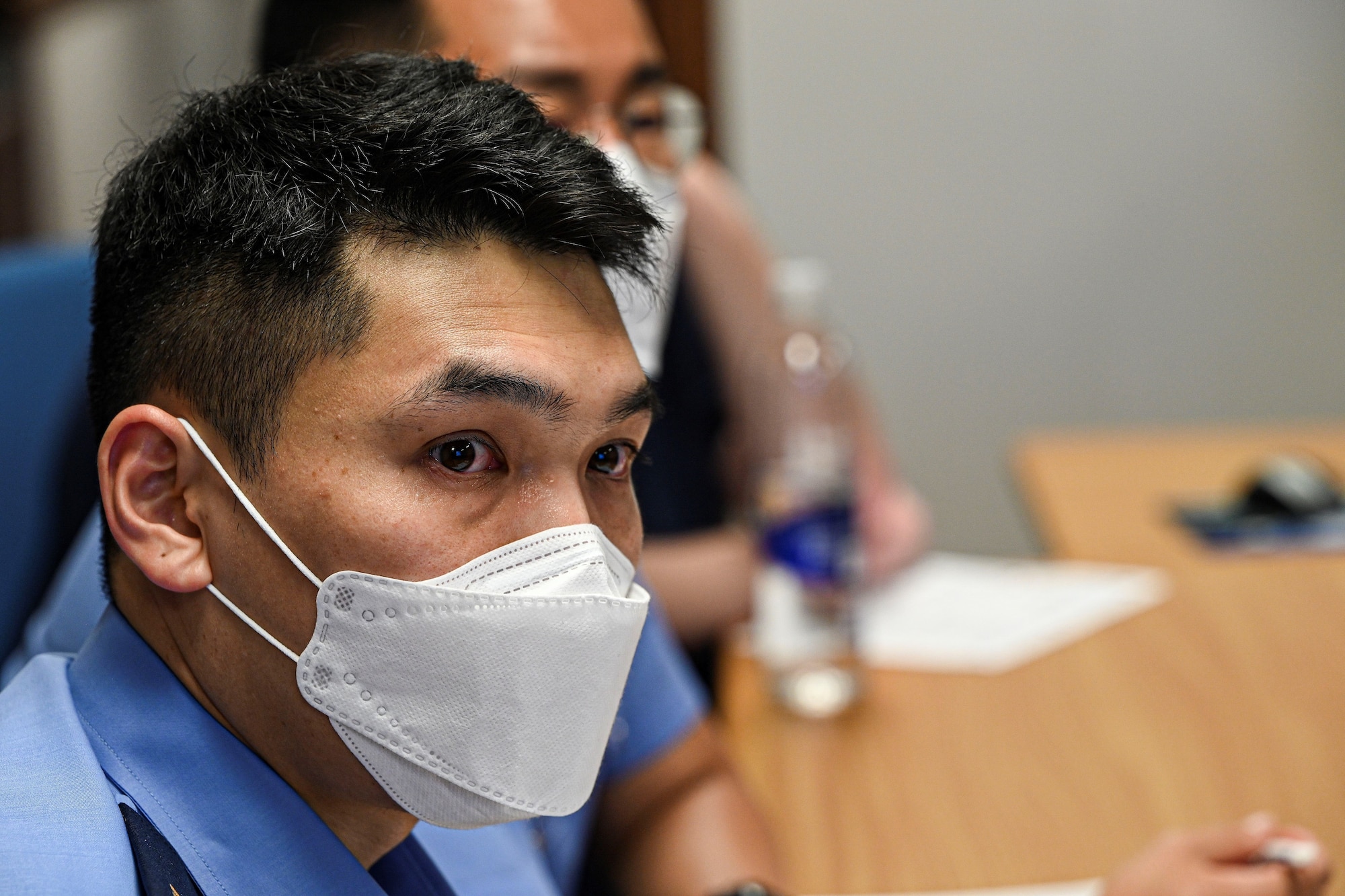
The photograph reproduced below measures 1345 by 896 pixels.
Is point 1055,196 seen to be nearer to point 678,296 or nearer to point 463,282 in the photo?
point 678,296

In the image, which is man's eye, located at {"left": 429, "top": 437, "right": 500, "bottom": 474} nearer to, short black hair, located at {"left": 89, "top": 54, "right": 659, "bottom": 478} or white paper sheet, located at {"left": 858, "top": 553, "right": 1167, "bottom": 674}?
short black hair, located at {"left": 89, "top": 54, "right": 659, "bottom": 478}

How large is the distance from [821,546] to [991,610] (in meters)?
0.32

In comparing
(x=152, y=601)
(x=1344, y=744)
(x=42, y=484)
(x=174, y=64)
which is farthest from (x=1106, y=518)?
(x=174, y=64)

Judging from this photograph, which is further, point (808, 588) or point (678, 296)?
point (678, 296)

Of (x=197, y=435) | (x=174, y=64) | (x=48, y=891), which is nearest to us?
(x=48, y=891)

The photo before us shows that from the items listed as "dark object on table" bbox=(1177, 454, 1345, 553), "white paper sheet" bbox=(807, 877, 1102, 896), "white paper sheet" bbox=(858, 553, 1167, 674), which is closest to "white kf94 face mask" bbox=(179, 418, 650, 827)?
"white paper sheet" bbox=(807, 877, 1102, 896)

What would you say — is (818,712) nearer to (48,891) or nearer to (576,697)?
(576,697)

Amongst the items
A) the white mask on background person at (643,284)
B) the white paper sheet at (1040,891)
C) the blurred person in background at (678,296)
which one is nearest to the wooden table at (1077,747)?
the white paper sheet at (1040,891)

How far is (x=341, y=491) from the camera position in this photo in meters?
0.63

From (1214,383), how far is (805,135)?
1.28 m

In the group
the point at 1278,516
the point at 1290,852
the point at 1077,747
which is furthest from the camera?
the point at 1278,516

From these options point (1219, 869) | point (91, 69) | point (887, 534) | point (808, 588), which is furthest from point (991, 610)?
point (91, 69)

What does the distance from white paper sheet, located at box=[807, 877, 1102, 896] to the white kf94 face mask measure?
0.47 meters

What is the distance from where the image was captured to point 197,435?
65cm
